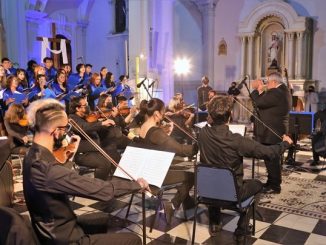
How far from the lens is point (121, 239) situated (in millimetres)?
2092

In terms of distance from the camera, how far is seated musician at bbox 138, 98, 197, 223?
3652mm

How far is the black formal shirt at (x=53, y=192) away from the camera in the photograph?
1.85m

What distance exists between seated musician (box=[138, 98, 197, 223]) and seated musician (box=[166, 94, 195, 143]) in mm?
2746

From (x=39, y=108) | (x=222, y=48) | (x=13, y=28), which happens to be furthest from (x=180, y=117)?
(x=222, y=48)

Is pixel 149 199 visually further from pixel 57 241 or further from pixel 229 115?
pixel 57 241

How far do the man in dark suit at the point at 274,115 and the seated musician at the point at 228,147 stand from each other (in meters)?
1.48

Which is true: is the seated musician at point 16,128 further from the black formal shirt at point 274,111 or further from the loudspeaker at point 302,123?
the loudspeaker at point 302,123

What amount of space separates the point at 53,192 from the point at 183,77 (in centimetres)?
1304

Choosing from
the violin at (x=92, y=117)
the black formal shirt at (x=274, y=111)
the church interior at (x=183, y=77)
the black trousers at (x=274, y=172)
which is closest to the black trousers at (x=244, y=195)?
the church interior at (x=183, y=77)

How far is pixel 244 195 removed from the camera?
2.96 m

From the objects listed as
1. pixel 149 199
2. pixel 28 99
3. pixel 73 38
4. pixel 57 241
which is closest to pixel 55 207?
pixel 57 241

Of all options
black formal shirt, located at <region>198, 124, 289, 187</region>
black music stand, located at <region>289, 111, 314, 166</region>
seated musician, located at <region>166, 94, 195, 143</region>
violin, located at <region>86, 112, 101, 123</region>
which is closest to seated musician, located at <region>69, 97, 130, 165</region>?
violin, located at <region>86, 112, 101, 123</region>

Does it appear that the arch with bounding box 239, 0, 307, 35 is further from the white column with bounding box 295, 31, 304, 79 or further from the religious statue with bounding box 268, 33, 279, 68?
the religious statue with bounding box 268, 33, 279, 68

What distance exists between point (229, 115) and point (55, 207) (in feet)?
5.64
